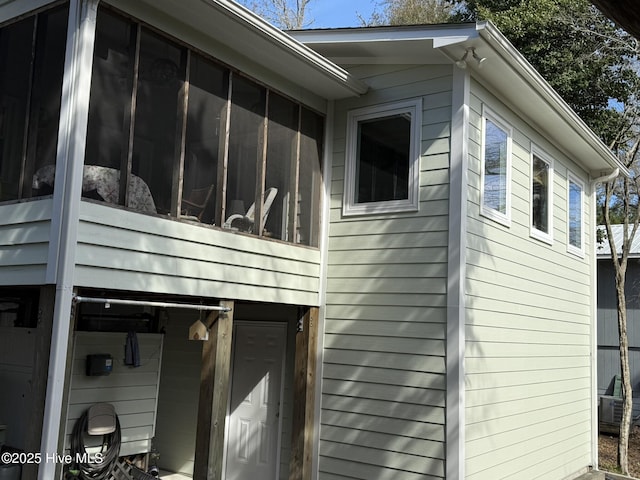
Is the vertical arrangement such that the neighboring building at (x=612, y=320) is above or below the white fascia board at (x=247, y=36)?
below

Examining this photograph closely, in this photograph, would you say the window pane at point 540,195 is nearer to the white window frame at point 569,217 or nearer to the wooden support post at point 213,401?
the white window frame at point 569,217

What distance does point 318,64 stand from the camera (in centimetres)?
597

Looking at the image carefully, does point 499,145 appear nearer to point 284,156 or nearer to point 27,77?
point 284,156

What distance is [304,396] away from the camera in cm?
640

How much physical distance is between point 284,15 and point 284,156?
49.0 feet

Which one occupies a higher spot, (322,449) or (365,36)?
(365,36)

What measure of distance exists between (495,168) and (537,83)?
999 millimetres

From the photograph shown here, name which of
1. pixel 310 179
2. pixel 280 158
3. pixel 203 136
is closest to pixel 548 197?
pixel 310 179

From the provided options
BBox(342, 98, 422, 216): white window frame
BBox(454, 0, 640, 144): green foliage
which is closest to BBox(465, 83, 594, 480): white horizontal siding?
BBox(342, 98, 422, 216): white window frame

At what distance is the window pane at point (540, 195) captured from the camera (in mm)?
7699

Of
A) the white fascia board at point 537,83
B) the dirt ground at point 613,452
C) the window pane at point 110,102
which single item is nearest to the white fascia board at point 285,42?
the window pane at point 110,102

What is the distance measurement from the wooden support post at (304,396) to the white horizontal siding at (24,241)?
2997mm

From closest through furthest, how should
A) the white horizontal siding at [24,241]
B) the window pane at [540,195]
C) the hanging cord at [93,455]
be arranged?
the white horizontal siding at [24,241]
the hanging cord at [93,455]
the window pane at [540,195]

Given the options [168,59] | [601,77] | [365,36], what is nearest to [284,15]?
[601,77]
